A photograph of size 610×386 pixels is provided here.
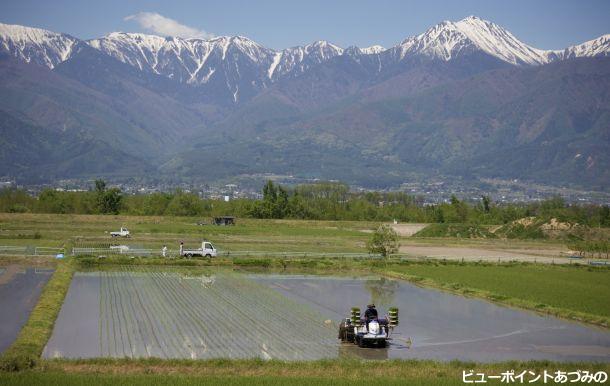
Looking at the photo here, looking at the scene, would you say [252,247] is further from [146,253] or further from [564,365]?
[564,365]

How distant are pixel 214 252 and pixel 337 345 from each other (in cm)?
2429

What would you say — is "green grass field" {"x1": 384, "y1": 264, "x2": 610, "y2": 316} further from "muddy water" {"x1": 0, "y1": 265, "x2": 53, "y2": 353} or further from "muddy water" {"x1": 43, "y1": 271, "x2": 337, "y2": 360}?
"muddy water" {"x1": 0, "y1": 265, "x2": 53, "y2": 353}

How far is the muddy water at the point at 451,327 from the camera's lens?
2372 cm

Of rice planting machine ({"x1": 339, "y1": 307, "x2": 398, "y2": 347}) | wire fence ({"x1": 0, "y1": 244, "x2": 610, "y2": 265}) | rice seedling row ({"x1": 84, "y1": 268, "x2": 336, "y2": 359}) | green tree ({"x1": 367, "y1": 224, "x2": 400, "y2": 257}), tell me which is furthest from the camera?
green tree ({"x1": 367, "y1": 224, "x2": 400, "y2": 257})

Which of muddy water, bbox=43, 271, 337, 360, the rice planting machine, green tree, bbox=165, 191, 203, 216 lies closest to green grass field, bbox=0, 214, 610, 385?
muddy water, bbox=43, 271, 337, 360

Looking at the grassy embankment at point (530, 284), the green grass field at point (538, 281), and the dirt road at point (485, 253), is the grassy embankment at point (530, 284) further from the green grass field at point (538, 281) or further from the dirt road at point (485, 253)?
the dirt road at point (485, 253)

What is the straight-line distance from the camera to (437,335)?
26328 millimetres

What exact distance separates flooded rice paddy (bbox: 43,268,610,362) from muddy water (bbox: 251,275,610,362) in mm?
37

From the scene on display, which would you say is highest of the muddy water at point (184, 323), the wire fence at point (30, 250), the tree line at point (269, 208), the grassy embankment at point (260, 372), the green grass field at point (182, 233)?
the tree line at point (269, 208)

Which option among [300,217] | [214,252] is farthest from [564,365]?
[300,217]

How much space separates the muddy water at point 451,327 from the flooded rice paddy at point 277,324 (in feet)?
0.12

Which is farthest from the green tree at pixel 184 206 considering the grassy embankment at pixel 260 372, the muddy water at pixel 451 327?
the grassy embankment at pixel 260 372

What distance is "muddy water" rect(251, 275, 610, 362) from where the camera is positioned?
23.7 metres

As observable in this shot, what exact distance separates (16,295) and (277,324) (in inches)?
412
